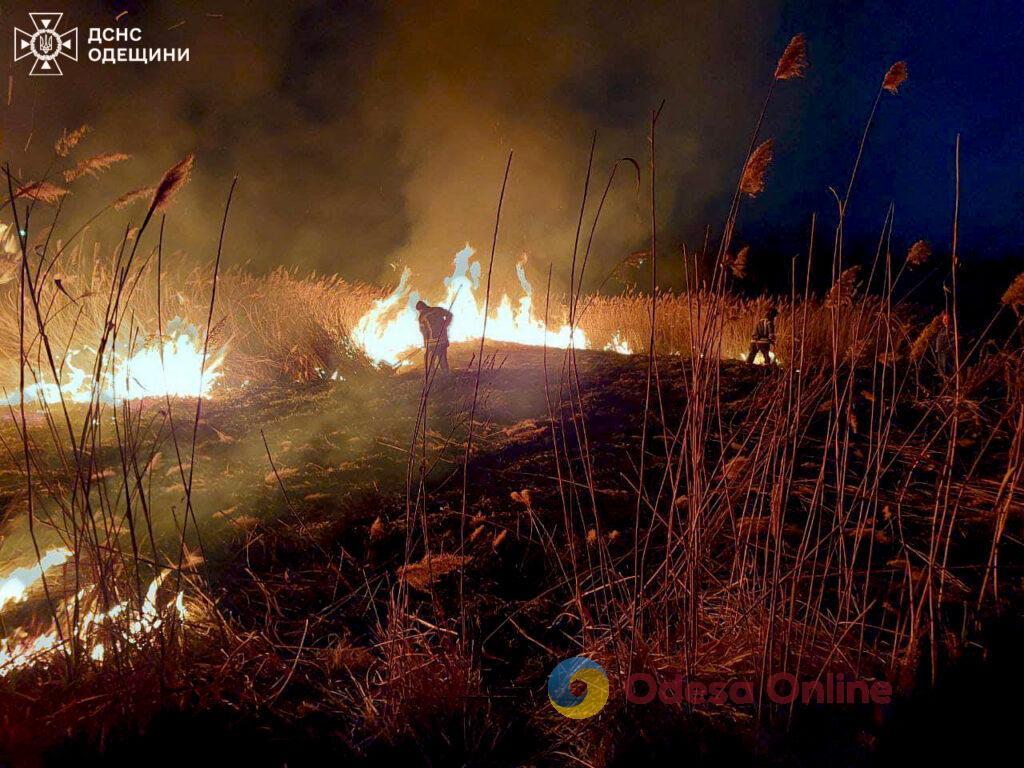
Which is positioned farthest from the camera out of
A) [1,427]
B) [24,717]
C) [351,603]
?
[1,427]

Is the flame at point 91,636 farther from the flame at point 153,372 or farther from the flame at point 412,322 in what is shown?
the flame at point 412,322

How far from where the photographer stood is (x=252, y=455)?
3.79 meters

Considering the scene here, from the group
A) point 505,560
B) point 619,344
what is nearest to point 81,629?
point 505,560

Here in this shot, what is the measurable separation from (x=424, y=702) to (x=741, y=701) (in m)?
0.95

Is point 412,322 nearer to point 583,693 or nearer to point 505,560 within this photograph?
point 505,560

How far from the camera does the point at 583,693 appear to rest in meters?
1.73

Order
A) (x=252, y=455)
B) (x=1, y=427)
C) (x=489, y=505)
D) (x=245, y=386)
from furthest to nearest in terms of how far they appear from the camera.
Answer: (x=245, y=386) → (x=1, y=427) → (x=252, y=455) → (x=489, y=505)

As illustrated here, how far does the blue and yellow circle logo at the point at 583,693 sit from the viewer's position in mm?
1683

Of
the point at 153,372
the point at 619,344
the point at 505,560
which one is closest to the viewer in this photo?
the point at 505,560

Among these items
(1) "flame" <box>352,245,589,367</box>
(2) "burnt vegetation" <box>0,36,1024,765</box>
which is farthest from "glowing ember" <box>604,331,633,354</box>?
(2) "burnt vegetation" <box>0,36,1024,765</box>

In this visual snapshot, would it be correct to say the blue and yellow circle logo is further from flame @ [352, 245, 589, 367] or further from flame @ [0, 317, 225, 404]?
flame @ [0, 317, 225, 404]

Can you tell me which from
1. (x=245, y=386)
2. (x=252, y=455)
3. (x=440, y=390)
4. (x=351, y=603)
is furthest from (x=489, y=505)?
(x=245, y=386)

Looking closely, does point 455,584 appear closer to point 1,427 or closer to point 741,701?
point 741,701

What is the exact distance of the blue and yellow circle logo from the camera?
1.68 m
